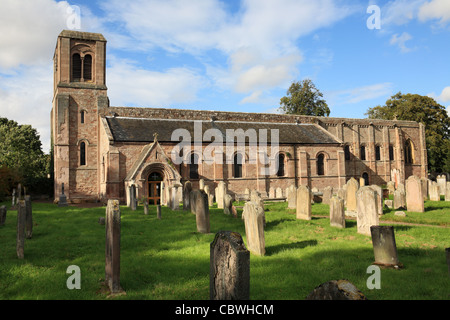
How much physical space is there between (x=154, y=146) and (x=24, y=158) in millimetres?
20657

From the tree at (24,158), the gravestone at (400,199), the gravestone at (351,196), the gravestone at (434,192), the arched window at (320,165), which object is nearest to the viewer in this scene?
the gravestone at (351,196)

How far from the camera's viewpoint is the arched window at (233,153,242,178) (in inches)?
1125

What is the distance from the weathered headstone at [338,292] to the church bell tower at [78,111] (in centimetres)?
2696

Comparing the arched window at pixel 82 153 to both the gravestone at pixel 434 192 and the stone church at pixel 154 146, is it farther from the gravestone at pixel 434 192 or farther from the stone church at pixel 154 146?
the gravestone at pixel 434 192

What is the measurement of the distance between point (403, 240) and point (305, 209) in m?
4.71

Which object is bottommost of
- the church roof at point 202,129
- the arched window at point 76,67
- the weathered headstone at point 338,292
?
the weathered headstone at point 338,292

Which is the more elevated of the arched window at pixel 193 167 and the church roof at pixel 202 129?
the church roof at pixel 202 129

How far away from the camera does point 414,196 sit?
1564 cm

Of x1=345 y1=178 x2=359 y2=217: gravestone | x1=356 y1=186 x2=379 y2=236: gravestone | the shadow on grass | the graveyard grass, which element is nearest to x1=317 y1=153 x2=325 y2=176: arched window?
x1=345 y1=178 x2=359 y2=217: gravestone

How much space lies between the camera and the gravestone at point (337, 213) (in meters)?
11.8

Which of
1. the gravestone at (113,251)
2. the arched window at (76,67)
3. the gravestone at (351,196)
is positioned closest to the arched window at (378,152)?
the gravestone at (351,196)

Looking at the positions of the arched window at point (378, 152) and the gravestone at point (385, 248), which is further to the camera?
the arched window at point (378, 152)

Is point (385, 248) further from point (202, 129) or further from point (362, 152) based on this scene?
point (362, 152)

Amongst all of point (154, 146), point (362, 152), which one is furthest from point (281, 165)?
point (362, 152)
